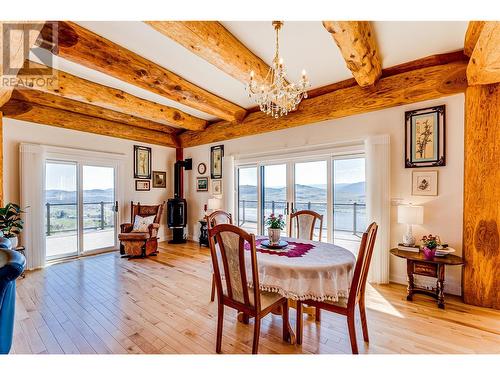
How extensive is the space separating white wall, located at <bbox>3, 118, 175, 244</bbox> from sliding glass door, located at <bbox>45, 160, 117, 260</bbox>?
1.02 feet

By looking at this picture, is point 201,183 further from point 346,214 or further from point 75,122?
point 346,214

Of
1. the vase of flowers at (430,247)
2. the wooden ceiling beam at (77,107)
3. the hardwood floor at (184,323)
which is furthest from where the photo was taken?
the wooden ceiling beam at (77,107)

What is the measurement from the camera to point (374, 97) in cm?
321

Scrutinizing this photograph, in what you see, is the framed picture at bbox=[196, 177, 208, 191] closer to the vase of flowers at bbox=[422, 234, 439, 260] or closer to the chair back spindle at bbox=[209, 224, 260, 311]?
the chair back spindle at bbox=[209, 224, 260, 311]

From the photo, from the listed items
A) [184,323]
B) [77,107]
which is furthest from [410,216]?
[77,107]

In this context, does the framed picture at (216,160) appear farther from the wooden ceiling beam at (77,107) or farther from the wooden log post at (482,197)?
the wooden log post at (482,197)

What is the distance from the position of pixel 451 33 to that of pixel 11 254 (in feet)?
13.0

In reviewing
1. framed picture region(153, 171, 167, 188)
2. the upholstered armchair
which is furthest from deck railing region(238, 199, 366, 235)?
framed picture region(153, 171, 167, 188)

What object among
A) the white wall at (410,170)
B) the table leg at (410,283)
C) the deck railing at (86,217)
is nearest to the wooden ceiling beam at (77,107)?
the deck railing at (86,217)

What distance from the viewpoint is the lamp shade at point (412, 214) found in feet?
9.01

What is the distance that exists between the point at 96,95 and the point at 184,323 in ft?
11.1

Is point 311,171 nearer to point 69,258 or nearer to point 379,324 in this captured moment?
point 379,324

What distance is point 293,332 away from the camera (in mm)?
2035

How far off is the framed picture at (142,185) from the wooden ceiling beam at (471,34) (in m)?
5.87
